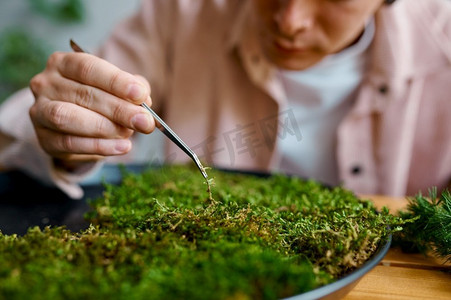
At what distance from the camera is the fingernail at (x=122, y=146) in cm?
87

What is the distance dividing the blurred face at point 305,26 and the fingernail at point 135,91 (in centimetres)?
51

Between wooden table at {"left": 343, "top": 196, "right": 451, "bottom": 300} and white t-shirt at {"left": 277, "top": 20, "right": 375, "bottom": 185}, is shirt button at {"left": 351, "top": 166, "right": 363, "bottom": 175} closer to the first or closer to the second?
white t-shirt at {"left": 277, "top": 20, "right": 375, "bottom": 185}

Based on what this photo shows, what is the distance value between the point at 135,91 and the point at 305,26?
1.92ft

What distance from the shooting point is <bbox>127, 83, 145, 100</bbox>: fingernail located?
0.78 m

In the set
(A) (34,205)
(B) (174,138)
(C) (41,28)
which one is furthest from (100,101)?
(C) (41,28)

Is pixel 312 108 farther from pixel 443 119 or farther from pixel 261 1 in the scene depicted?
pixel 261 1

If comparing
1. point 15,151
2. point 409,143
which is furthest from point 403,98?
point 15,151

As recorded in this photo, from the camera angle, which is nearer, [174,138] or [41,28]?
[174,138]

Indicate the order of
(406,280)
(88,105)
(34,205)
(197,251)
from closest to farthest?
(197,251) → (406,280) → (88,105) → (34,205)

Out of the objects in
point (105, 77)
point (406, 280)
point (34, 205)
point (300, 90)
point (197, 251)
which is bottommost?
point (406, 280)

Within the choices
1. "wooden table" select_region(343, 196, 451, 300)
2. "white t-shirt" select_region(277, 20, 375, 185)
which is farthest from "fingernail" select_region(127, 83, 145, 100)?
"white t-shirt" select_region(277, 20, 375, 185)

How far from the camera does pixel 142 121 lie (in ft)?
2.57

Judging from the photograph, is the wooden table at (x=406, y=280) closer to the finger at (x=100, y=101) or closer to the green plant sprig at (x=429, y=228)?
the green plant sprig at (x=429, y=228)

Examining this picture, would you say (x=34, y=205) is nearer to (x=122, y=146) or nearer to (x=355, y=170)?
(x=122, y=146)
